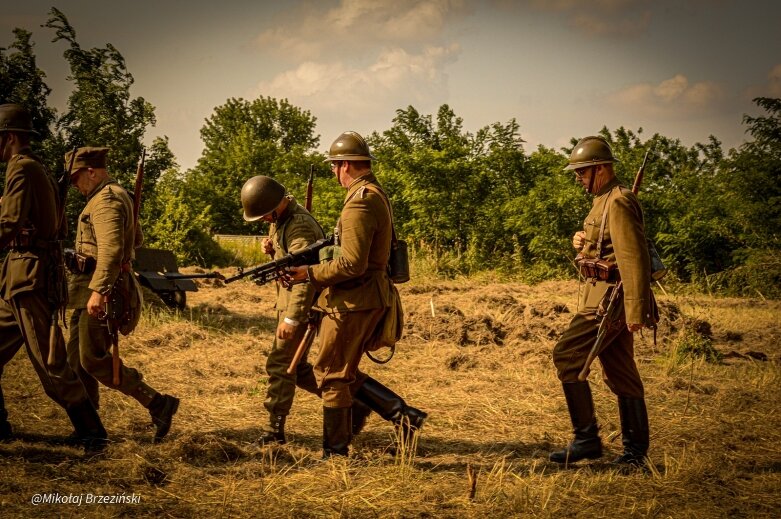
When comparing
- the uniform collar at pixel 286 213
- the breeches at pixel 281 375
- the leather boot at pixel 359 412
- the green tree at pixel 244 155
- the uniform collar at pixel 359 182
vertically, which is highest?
the green tree at pixel 244 155

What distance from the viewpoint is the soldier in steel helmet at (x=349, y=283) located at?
472 centimetres

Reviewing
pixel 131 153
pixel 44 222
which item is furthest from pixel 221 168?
pixel 44 222

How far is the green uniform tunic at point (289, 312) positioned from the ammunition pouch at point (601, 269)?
6.53ft

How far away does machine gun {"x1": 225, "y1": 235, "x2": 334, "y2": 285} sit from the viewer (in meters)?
5.23

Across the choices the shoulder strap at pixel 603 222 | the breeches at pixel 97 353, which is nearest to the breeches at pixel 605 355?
the shoulder strap at pixel 603 222

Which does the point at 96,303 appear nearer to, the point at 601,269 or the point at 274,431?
the point at 274,431

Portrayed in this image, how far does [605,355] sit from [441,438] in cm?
160

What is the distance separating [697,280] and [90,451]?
47.5 feet

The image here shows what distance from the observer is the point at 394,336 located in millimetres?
4961

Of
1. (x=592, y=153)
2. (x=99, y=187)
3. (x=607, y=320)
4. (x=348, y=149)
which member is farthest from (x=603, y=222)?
(x=99, y=187)

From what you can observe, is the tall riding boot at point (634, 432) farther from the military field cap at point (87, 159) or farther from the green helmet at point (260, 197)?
the military field cap at point (87, 159)

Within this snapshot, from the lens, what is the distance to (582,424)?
5.18m

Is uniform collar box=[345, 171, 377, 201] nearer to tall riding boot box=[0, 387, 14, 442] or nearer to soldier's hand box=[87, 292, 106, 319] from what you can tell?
soldier's hand box=[87, 292, 106, 319]

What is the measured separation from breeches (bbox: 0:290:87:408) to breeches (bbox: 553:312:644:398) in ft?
11.5
